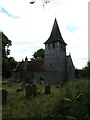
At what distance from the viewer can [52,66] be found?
55.3m

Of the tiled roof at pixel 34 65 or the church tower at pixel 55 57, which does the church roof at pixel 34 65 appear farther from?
the church tower at pixel 55 57

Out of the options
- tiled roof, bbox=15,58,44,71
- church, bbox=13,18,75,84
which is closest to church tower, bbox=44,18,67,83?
church, bbox=13,18,75,84

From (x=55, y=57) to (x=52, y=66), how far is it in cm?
217

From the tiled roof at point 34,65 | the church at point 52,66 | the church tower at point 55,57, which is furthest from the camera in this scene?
the tiled roof at point 34,65

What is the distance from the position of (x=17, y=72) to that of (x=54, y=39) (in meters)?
12.2

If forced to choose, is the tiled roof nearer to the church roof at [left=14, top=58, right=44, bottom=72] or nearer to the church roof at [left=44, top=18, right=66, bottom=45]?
the church roof at [left=14, top=58, right=44, bottom=72]

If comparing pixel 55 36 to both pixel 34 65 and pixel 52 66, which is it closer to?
pixel 52 66

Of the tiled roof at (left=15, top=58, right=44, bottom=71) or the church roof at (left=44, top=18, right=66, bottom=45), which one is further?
the tiled roof at (left=15, top=58, right=44, bottom=71)

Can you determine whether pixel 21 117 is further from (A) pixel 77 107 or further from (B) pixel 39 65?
(B) pixel 39 65

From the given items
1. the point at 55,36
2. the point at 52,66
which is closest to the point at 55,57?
the point at 52,66

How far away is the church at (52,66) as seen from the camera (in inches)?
2165

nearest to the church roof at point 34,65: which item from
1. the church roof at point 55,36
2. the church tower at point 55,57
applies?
the church tower at point 55,57

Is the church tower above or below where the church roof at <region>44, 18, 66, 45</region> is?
below

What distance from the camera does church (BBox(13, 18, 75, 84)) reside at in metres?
55.0
